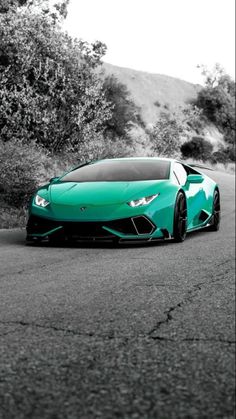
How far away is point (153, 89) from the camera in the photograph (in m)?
93.1

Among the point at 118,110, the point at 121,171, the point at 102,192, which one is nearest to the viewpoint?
the point at 102,192

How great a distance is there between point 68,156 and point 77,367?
2035 centimetres

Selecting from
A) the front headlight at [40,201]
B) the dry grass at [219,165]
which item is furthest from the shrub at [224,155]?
the front headlight at [40,201]

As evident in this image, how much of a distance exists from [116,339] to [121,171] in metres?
6.59

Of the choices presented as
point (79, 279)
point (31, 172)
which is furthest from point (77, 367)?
point (31, 172)

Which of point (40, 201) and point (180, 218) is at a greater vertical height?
point (40, 201)

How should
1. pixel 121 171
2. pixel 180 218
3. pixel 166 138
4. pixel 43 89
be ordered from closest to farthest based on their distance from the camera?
1. pixel 180 218
2. pixel 121 171
3. pixel 43 89
4. pixel 166 138

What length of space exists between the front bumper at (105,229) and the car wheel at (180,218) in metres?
0.40

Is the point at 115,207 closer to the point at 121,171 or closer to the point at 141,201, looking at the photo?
the point at 141,201

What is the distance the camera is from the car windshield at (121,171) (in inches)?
412

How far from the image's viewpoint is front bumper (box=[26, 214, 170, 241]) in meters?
9.49

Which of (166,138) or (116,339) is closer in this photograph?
(116,339)

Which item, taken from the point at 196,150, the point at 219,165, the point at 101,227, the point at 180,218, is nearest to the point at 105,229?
the point at 101,227

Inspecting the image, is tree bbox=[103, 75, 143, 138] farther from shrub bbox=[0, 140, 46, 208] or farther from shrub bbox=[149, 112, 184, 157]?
shrub bbox=[0, 140, 46, 208]
